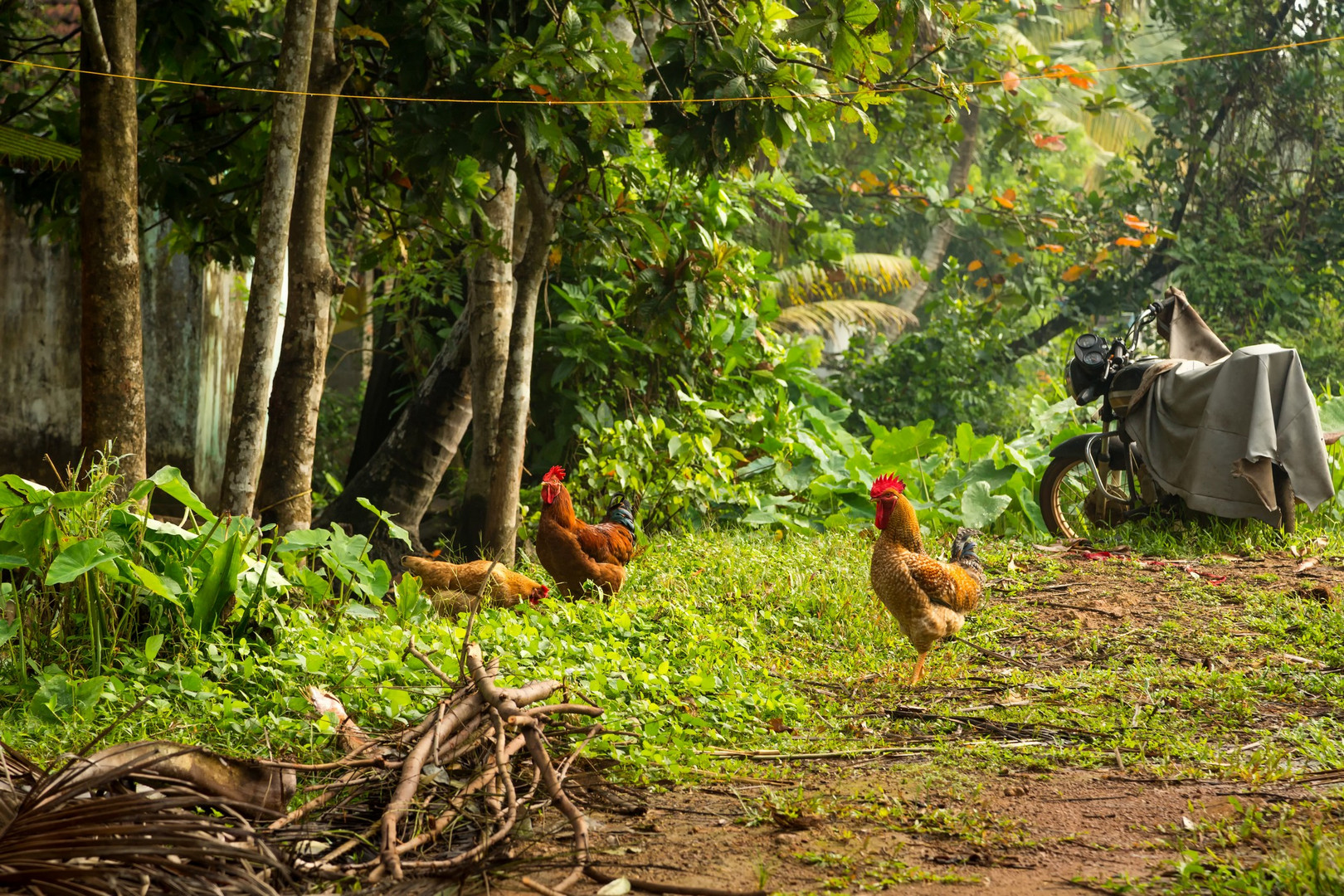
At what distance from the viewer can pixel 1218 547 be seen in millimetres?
6547

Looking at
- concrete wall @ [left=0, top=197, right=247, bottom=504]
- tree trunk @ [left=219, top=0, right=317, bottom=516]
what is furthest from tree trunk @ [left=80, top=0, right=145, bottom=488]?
concrete wall @ [left=0, top=197, right=247, bottom=504]

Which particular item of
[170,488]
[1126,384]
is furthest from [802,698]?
[1126,384]

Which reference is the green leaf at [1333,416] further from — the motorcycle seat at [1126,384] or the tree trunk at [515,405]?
the tree trunk at [515,405]

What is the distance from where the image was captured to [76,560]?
3.40 m

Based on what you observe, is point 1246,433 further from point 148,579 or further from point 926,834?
point 148,579

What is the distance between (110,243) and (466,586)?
1976 mm

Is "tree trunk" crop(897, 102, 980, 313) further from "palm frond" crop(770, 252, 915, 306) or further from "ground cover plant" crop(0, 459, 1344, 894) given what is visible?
"ground cover plant" crop(0, 459, 1344, 894)

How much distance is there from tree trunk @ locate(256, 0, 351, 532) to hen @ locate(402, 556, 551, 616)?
0.60m

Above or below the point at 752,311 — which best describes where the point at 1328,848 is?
below

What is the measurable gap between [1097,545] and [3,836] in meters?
6.15

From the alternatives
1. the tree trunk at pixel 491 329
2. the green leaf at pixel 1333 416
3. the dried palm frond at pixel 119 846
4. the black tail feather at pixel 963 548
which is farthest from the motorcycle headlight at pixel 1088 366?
the dried palm frond at pixel 119 846

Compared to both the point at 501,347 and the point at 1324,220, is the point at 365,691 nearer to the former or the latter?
the point at 501,347

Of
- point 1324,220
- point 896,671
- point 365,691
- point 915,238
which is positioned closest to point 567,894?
point 365,691

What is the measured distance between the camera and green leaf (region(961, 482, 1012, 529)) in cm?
723
